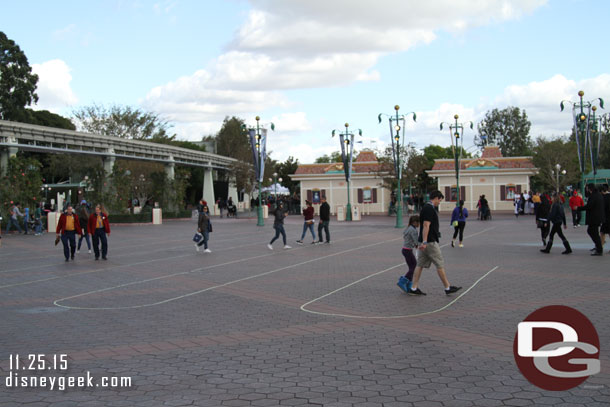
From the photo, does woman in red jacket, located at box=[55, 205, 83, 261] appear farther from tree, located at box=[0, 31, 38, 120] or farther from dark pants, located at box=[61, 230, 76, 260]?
tree, located at box=[0, 31, 38, 120]

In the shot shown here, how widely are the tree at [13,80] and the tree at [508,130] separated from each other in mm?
61262

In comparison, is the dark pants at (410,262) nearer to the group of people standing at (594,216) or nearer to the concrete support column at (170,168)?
the group of people standing at (594,216)

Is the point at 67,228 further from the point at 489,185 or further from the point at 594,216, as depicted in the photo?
the point at 489,185

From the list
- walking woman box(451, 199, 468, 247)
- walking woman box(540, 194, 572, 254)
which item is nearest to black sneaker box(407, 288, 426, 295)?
walking woman box(540, 194, 572, 254)

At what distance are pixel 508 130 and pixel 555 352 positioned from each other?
89208 millimetres

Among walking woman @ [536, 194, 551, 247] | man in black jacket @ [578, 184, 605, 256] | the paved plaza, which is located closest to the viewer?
the paved plaza

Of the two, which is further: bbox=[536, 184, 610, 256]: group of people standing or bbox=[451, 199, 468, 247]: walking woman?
bbox=[451, 199, 468, 247]: walking woman

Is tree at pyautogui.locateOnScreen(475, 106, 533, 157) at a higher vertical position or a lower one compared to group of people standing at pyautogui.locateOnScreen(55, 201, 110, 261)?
higher

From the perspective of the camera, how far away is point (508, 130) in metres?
88.8

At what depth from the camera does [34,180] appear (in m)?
32.2

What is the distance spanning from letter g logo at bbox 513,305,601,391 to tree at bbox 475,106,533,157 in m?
85.7

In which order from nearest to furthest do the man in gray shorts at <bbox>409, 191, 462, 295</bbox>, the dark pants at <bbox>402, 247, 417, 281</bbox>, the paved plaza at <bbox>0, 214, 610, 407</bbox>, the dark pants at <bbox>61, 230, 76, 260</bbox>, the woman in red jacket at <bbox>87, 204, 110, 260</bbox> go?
the paved plaza at <bbox>0, 214, 610, 407</bbox> → the man in gray shorts at <bbox>409, 191, 462, 295</bbox> → the dark pants at <bbox>402, 247, 417, 281</bbox> → the dark pants at <bbox>61, 230, 76, 260</bbox> → the woman in red jacket at <bbox>87, 204, 110, 260</bbox>

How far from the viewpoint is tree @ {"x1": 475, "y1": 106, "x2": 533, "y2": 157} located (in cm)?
8744

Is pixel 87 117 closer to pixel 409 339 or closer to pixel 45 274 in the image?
pixel 45 274
